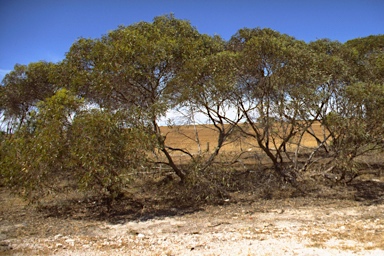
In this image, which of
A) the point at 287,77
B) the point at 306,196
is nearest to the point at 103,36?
the point at 287,77

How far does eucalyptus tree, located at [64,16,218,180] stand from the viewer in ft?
30.6

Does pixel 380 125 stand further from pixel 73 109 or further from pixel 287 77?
pixel 73 109

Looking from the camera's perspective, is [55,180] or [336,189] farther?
[336,189]

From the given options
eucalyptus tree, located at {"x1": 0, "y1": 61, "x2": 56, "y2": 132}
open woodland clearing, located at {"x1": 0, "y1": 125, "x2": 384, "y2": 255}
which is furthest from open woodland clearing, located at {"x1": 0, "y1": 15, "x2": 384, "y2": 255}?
eucalyptus tree, located at {"x1": 0, "y1": 61, "x2": 56, "y2": 132}

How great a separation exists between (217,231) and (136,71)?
437 cm

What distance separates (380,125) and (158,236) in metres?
6.62

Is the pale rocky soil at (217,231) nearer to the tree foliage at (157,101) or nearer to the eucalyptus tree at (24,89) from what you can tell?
the tree foliage at (157,101)

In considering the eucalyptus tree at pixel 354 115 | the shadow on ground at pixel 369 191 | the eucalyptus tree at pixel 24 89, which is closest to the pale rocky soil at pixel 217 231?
the shadow on ground at pixel 369 191

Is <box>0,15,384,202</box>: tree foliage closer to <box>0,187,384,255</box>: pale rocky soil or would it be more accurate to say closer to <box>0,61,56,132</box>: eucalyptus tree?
<box>0,187,384,255</box>: pale rocky soil

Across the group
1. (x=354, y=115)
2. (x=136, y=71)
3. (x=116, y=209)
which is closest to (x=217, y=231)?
(x=116, y=209)

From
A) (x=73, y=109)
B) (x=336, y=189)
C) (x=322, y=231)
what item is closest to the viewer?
(x=322, y=231)

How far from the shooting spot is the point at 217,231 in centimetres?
737

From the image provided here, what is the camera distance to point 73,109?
857 centimetres

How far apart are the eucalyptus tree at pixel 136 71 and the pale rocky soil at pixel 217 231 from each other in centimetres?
212
